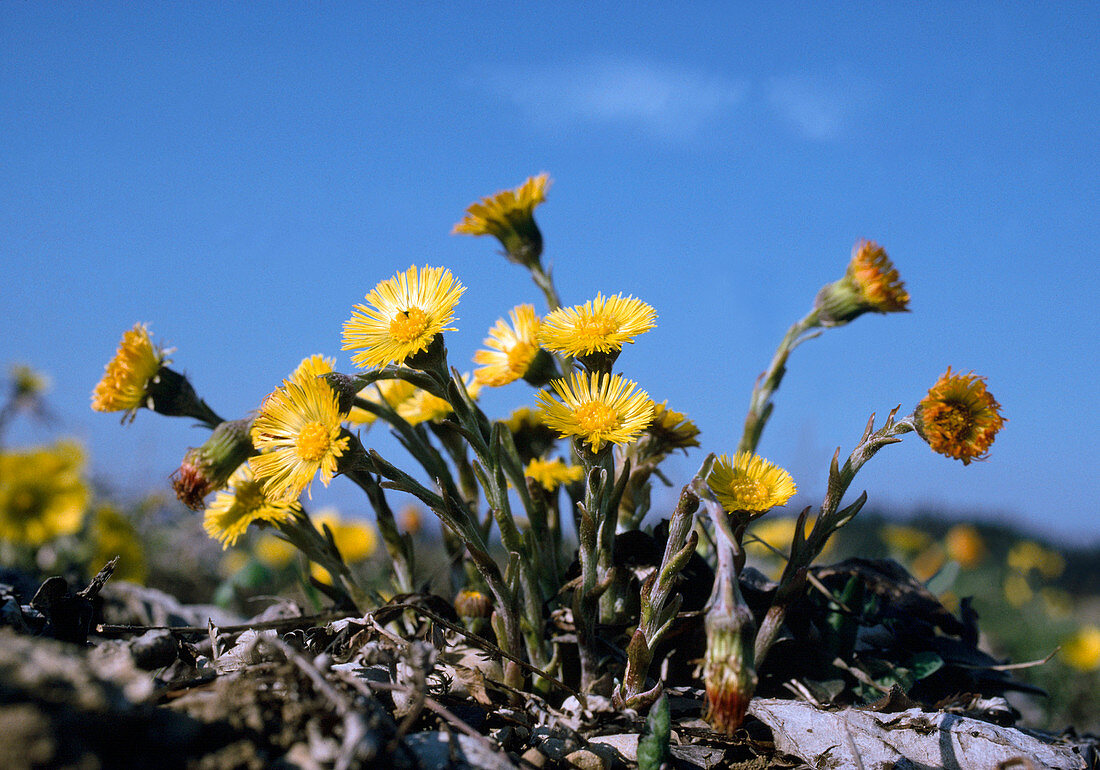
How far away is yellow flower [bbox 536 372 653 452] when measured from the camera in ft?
4.13

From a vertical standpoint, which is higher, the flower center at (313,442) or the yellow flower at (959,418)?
the flower center at (313,442)

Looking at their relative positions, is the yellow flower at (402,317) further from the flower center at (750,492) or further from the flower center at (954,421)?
the flower center at (954,421)

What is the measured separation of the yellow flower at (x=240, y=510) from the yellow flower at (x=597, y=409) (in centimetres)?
63

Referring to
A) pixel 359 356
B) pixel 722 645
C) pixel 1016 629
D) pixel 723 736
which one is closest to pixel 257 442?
pixel 359 356

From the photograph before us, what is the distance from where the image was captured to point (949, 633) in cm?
194

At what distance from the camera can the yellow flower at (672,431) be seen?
153 centimetres

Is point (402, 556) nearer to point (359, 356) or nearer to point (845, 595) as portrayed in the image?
point (359, 356)

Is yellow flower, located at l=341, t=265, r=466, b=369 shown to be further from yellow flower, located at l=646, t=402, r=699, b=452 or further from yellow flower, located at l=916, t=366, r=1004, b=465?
yellow flower, located at l=916, t=366, r=1004, b=465

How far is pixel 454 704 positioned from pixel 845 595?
0.93 metres

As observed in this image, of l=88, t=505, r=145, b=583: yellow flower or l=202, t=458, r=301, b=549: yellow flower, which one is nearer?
l=202, t=458, r=301, b=549: yellow flower

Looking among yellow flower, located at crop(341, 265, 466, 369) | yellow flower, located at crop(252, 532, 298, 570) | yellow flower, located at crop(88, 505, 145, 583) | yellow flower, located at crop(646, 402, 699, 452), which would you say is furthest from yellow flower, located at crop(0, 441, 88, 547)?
yellow flower, located at crop(646, 402, 699, 452)

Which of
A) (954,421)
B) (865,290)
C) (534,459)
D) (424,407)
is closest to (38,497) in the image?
(424,407)

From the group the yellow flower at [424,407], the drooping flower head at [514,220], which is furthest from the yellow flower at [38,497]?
the drooping flower head at [514,220]

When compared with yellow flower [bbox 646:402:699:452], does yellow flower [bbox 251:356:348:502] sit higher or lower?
higher
